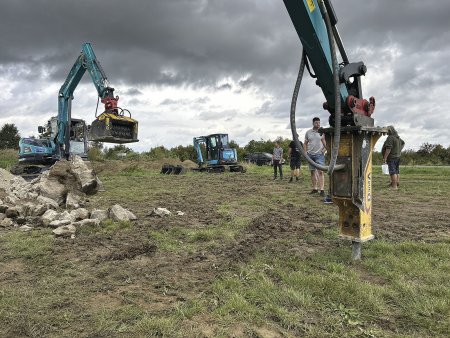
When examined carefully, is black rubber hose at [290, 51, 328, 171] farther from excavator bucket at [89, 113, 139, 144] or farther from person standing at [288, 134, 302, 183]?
excavator bucket at [89, 113, 139, 144]

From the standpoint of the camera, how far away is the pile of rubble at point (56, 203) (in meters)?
5.45

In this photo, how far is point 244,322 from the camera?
2.36 metres

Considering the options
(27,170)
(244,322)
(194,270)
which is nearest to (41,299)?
(194,270)

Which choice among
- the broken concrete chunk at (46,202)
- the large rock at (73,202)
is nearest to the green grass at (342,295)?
the broken concrete chunk at (46,202)

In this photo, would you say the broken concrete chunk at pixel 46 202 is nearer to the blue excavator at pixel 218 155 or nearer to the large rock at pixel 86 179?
the large rock at pixel 86 179

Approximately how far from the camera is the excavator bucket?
11.1m

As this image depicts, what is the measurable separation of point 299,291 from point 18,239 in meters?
3.72

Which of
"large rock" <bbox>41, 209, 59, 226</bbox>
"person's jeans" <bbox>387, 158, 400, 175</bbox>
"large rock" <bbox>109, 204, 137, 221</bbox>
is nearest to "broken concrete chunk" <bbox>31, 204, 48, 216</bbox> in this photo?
"large rock" <bbox>41, 209, 59, 226</bbox>

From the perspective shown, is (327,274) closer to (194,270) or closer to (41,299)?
(194,270)

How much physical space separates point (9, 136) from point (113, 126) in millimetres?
53103

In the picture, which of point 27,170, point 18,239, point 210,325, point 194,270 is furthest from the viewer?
point 27,170

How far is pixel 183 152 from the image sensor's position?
4425 cm

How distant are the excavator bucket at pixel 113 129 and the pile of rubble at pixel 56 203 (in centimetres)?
106

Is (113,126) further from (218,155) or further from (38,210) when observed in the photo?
(218,155)
